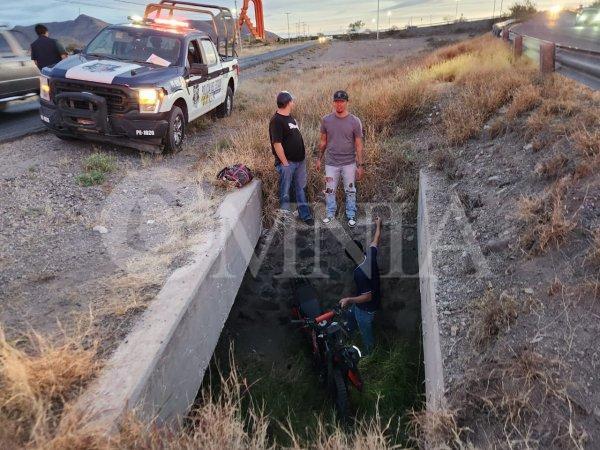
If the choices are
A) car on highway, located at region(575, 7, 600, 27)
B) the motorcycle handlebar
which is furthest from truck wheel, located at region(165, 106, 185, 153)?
car on highway, located at region(575, 7, 600, 27)

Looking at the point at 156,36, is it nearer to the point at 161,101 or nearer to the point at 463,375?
the point at 161,101

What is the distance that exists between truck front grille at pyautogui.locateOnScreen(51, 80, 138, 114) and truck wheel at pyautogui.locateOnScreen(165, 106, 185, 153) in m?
0.70

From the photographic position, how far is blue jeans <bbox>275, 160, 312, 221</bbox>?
22.0ft

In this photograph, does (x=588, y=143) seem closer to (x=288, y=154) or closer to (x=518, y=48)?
(x=288, y=154)

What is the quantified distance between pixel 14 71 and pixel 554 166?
991cm

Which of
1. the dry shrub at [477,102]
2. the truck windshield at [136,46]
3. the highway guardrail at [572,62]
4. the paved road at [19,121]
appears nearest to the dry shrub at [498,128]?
the dry shrub at [477,102]

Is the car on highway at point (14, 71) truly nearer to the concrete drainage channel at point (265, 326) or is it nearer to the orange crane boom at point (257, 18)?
the concrete drainage channel at point (265, 326)

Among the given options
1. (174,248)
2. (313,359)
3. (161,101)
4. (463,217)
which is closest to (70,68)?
(161,101)

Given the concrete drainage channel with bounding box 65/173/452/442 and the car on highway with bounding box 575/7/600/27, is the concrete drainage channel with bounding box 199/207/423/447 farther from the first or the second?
the car on highway with bounding box 575/7/600/27

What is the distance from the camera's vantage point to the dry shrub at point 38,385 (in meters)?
2.67

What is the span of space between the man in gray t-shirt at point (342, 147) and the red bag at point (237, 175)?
1.06 m

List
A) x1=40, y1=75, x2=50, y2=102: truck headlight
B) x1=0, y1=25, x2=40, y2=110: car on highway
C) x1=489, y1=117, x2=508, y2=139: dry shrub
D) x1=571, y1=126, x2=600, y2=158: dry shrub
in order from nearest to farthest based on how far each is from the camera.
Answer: x1=571, y1=126, x2=600, y2=158: dry shrub
x1=489, y1=117, x2=508, y2=139: dry shrub
x1=40, y1=75, x2=50, y2=102: truck headlight
x1=0, y1=25, x2=40, y2=110: car on highway

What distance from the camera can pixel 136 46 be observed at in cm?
859

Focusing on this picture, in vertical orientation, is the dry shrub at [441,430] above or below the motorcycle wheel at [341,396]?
above
